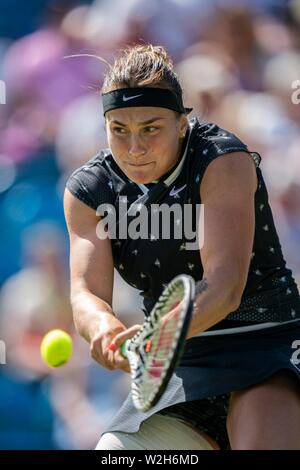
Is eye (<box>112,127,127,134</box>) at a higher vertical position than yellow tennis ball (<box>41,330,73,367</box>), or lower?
higher

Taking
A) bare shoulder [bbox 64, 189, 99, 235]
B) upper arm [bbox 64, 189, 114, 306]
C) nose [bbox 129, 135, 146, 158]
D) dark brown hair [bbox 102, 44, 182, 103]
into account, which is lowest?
upper arm [bbox 64, 189, 114, 306]

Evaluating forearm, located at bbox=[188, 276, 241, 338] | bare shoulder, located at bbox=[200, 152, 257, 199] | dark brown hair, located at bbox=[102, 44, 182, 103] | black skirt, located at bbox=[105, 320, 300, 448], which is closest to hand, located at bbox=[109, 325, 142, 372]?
forearm, located at bbox=[188, 276, 241, 338]

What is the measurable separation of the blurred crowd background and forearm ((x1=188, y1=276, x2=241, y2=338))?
6.13ft

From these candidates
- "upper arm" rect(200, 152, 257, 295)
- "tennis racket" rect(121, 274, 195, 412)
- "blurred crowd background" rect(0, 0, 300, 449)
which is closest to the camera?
"tennis racket" rect(121, 274, 195, 412)

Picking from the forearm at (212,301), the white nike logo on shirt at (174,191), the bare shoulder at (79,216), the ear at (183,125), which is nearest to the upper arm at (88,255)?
the bare shoulder at (79,216)

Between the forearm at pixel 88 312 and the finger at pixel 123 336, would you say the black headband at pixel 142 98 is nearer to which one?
the forearm at pixel 88 312

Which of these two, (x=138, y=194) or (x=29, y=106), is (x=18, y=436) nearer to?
(x=29, y=106)

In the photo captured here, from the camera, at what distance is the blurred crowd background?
4.04 metres

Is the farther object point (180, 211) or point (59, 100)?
Result: point (59, 100)

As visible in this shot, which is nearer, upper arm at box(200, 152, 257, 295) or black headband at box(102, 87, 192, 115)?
upper arm at box(200, 152, 257, 295)

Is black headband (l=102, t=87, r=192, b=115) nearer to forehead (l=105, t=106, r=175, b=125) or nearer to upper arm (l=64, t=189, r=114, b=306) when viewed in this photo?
forehead (l=105, t=106, r=175, b=125)

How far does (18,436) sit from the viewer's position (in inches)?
160
